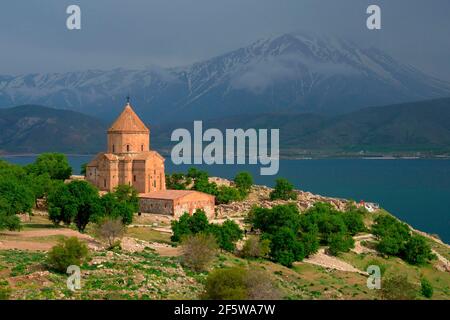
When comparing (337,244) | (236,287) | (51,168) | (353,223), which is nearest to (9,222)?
(236,287)

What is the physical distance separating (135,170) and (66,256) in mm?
31362

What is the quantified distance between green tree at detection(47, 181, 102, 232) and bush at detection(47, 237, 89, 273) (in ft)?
45.1

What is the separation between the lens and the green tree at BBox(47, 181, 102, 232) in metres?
44.1

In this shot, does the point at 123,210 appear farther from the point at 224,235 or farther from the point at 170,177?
the point at 170,177

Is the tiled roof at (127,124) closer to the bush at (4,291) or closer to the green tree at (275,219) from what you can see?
the green tree at (275,219)

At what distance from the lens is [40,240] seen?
38.4 m

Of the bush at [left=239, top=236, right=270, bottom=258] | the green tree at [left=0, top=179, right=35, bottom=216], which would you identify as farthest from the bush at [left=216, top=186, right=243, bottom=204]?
the green tree at [left=0, top=179, right=35, bottom=216]

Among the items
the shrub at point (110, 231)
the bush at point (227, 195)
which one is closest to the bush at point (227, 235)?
the shrub at point (110, 231)

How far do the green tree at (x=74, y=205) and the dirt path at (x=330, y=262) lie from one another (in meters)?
16.9

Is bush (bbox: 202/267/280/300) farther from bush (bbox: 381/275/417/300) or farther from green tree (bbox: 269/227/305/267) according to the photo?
green tree (bbox: 269/227/305/267)

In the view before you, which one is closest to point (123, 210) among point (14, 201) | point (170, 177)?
point (14, 201)

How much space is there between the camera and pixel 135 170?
199 feet

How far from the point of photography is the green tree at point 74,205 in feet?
145
